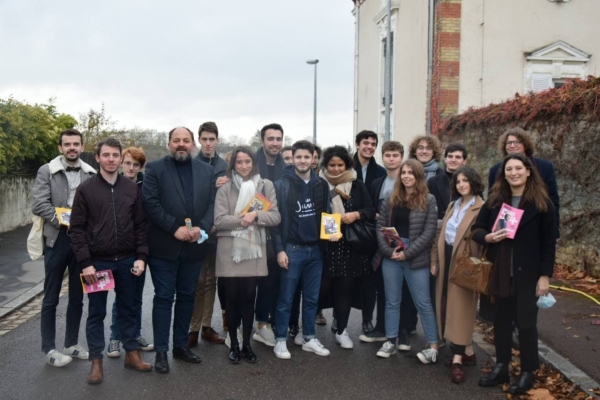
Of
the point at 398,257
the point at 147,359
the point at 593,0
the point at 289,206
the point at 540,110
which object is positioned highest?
the point at 593,0

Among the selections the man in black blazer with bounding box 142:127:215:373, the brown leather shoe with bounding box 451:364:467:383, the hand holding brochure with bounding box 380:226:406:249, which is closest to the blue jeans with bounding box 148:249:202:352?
the man in black blazer with bounding box 142:127:215:373

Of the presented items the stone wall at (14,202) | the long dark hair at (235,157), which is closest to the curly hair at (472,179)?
the long dark hair at (235,157)

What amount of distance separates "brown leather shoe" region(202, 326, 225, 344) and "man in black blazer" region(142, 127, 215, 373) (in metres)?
0.61

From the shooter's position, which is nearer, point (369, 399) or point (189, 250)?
point (369, 399)

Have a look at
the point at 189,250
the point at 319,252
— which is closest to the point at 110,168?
the point at 189,250

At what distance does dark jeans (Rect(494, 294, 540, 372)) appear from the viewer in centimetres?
491

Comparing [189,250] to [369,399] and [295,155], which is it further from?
[369,399]

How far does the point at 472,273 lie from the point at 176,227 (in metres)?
2.61

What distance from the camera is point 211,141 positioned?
6395 millimetres

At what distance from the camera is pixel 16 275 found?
1002 centimetres

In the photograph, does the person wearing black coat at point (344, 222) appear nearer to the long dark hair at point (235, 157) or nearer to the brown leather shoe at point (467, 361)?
the long dark hair at point (235, 157)

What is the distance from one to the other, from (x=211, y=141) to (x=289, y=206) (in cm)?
120

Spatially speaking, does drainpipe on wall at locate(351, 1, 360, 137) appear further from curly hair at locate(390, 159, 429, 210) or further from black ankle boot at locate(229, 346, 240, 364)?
black ankle boot at locate(229, 346, 240, 364)

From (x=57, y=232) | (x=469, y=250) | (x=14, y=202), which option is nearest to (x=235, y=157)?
(x=57, y=232)
